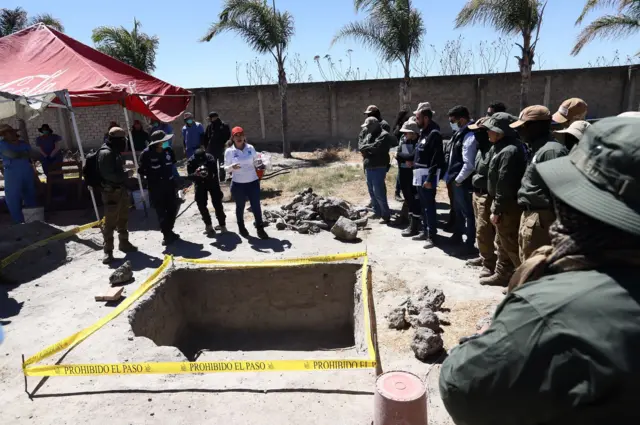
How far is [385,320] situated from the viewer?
16.0 feet

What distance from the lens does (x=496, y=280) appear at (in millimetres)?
5180

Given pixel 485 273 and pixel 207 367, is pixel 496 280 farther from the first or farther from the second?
pixel 207 367

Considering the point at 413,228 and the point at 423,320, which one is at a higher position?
the point at 413,228

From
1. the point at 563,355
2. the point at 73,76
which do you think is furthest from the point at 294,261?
the point at 73,76

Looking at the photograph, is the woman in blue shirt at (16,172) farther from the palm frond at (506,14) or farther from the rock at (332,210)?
the palm frond at (506,14)

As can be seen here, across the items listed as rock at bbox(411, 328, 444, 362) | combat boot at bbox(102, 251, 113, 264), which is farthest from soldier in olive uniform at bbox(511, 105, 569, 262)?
combat boot at bbox(102, 251, 113, 264)

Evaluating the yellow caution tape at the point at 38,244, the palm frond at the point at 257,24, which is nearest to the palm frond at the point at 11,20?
the palm frond at the point at 257,24

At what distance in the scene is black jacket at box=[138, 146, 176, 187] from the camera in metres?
6.84

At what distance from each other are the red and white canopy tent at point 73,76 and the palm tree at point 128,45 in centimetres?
706

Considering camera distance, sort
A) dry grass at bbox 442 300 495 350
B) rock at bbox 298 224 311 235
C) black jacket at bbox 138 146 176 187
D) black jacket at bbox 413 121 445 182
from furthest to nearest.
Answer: rock at bbox 298 224 311 235, black jacket at bbox 138 146 176 187, black jacket at bbox 413 121 445 182, dry grass at bbox 442 300 495 350

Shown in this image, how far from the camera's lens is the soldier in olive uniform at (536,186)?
3.69m

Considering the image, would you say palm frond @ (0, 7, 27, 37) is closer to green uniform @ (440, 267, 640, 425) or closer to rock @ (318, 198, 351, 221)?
rock @ (318, 198, 351, 221)

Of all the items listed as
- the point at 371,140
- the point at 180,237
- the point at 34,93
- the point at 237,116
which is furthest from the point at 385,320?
the point at 237,116

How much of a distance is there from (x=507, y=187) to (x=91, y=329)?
171 inches
